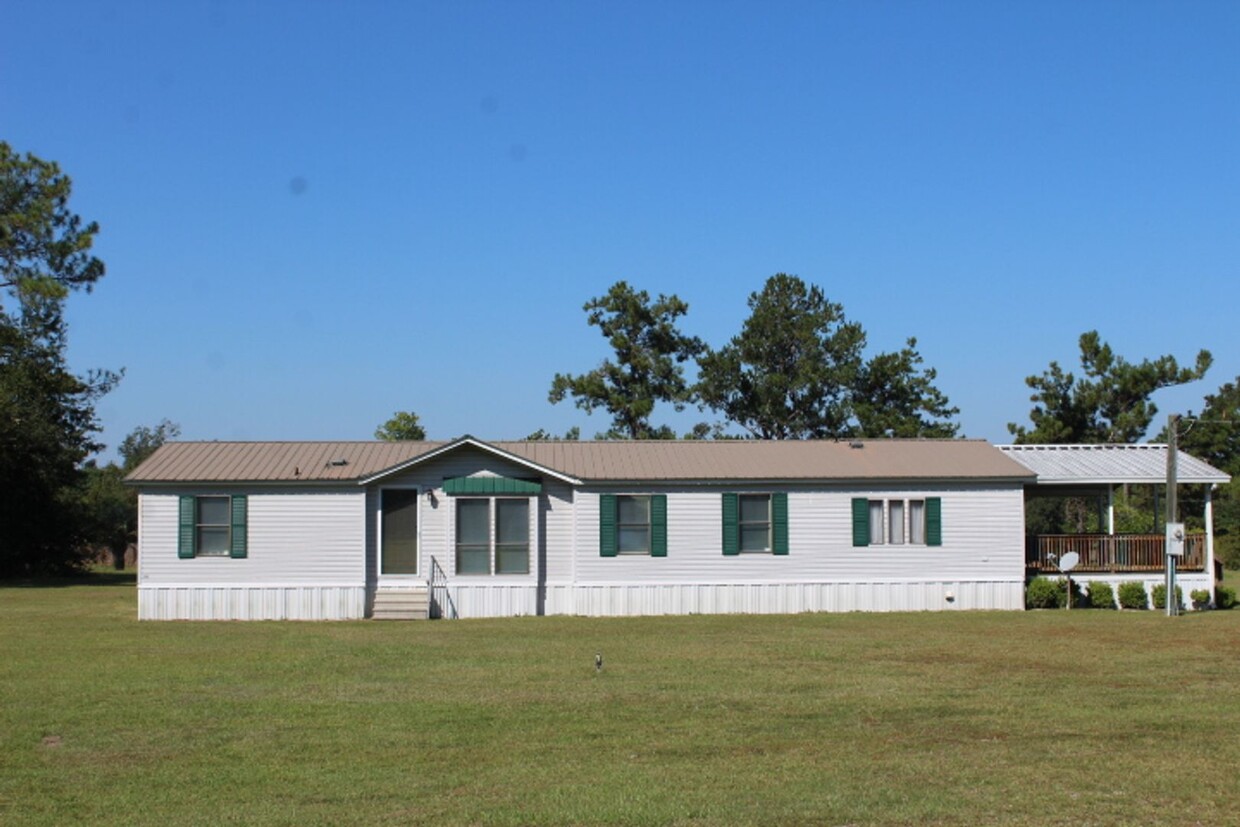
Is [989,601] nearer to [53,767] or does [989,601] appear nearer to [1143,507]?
[53,767]

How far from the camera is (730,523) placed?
2675cm

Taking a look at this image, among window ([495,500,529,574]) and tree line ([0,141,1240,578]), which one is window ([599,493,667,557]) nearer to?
window ([495,500,529,574])

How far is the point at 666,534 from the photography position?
1051 inches

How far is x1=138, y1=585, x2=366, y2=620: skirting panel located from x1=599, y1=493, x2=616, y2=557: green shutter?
4774mm

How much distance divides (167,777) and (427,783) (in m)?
2.21

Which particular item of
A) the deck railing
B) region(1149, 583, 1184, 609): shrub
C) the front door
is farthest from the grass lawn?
the deck railing

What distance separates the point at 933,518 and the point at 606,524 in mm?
6652

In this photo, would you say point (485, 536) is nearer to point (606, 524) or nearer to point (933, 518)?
point (606, 524)

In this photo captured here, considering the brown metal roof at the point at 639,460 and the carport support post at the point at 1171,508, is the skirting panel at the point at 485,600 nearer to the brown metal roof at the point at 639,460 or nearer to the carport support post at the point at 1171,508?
the brown metal roof at the point at 639,460

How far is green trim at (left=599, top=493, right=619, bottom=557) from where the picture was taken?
26531mm

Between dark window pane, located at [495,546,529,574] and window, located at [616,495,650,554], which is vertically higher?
window, located at [616,495,650,554]

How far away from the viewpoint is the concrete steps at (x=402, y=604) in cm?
2581

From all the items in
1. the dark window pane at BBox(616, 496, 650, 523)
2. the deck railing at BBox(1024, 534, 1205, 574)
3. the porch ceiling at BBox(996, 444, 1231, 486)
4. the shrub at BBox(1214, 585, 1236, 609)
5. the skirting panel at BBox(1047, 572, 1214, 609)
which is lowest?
the shrub at BBox(1214, 585, 1236, 609)

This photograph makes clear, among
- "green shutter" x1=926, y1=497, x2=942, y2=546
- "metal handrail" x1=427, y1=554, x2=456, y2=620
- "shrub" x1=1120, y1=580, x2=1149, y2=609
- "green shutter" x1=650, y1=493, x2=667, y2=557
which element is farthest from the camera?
"shrub" x1=1120, y1=580, x2=1149, y2=609
